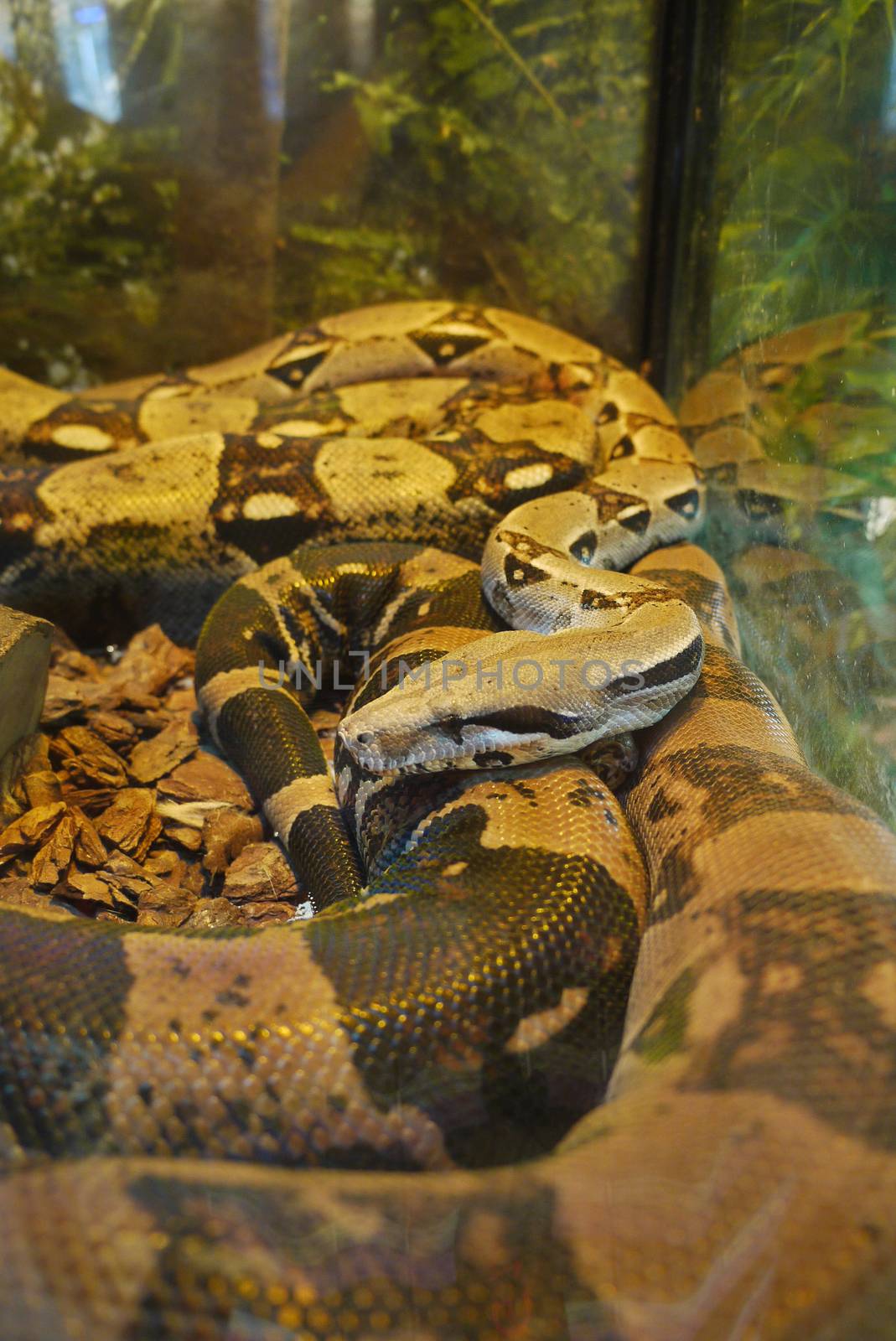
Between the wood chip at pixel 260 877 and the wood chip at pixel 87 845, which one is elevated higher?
the wood chip at pixel 87 845

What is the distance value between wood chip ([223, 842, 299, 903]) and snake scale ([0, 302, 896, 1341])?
0.25ft

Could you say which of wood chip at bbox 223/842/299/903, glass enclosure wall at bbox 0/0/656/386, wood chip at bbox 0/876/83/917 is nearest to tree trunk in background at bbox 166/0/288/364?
glass enclosure wall at bbox 0/0/656/386

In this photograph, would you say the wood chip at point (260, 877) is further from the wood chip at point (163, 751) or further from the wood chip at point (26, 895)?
the wood chip at point (163, 751)

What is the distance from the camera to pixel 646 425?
4.80m

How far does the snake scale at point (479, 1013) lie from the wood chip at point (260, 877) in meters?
0.08

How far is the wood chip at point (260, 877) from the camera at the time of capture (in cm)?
274

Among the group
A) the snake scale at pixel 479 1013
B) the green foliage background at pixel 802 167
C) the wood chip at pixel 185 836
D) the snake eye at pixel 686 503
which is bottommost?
the wood chip at pixel 185 836

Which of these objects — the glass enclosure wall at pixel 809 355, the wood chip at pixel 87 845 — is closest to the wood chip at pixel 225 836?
the wood chip at pixel 87 845

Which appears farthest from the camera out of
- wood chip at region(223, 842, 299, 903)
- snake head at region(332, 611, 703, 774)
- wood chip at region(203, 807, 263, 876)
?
wood chip at region(203, 807, 263, 876)

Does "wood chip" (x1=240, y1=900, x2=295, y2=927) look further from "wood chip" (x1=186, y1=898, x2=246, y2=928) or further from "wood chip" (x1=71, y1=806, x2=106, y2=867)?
"wood chip" (x1=71, y1=806, x2=106, y2=867)

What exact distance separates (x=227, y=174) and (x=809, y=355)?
343cm

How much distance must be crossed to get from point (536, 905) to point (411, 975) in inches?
12.8

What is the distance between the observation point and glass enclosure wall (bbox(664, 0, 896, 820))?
2576mm

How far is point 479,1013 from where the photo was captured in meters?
1.80
